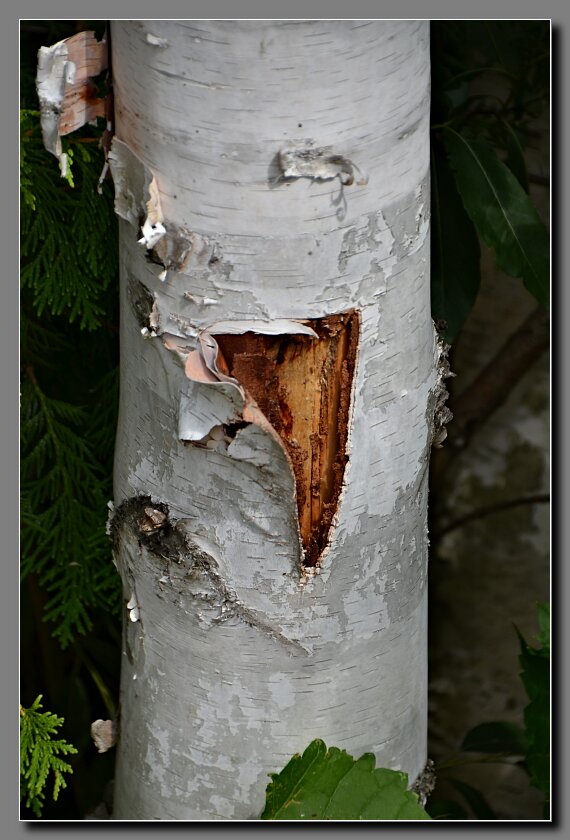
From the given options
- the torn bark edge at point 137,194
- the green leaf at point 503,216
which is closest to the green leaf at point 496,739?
the green leaf at point 503,216

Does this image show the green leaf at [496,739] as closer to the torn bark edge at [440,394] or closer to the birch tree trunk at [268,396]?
the birch tree trunk at [268,396]

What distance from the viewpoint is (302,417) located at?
63cm

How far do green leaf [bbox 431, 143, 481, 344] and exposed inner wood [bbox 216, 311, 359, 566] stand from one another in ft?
1.33

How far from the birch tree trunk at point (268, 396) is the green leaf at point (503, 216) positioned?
0.25 m

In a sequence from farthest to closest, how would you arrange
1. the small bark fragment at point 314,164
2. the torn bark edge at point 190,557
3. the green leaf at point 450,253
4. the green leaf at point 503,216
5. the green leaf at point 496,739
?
the green leaf at point 496,739, the green leaf at point 450,253, the green leaf at point 503,216, the torn bark edge at point 190,557, the small bark fragment at point 314,164

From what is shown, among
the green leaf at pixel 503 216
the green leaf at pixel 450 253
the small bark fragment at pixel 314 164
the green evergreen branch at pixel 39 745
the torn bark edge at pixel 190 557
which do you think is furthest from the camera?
the green leaf at pixel 450 253

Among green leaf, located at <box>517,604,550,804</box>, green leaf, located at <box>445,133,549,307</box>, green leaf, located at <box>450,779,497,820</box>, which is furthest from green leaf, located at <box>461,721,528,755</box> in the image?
green leaf, located at <box>445,133,549,307</box>

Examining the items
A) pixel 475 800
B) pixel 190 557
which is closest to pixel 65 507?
pixel 190 557

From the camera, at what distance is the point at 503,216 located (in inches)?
36.1

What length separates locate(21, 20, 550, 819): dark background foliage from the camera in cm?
84

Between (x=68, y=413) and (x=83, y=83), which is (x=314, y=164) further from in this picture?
(x=68, y=413)

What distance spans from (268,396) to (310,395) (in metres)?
0.03

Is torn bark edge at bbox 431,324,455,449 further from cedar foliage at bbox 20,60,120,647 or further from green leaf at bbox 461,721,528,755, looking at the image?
green leaf at bbox 461,721,528,755

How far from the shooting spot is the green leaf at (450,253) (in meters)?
1.01
